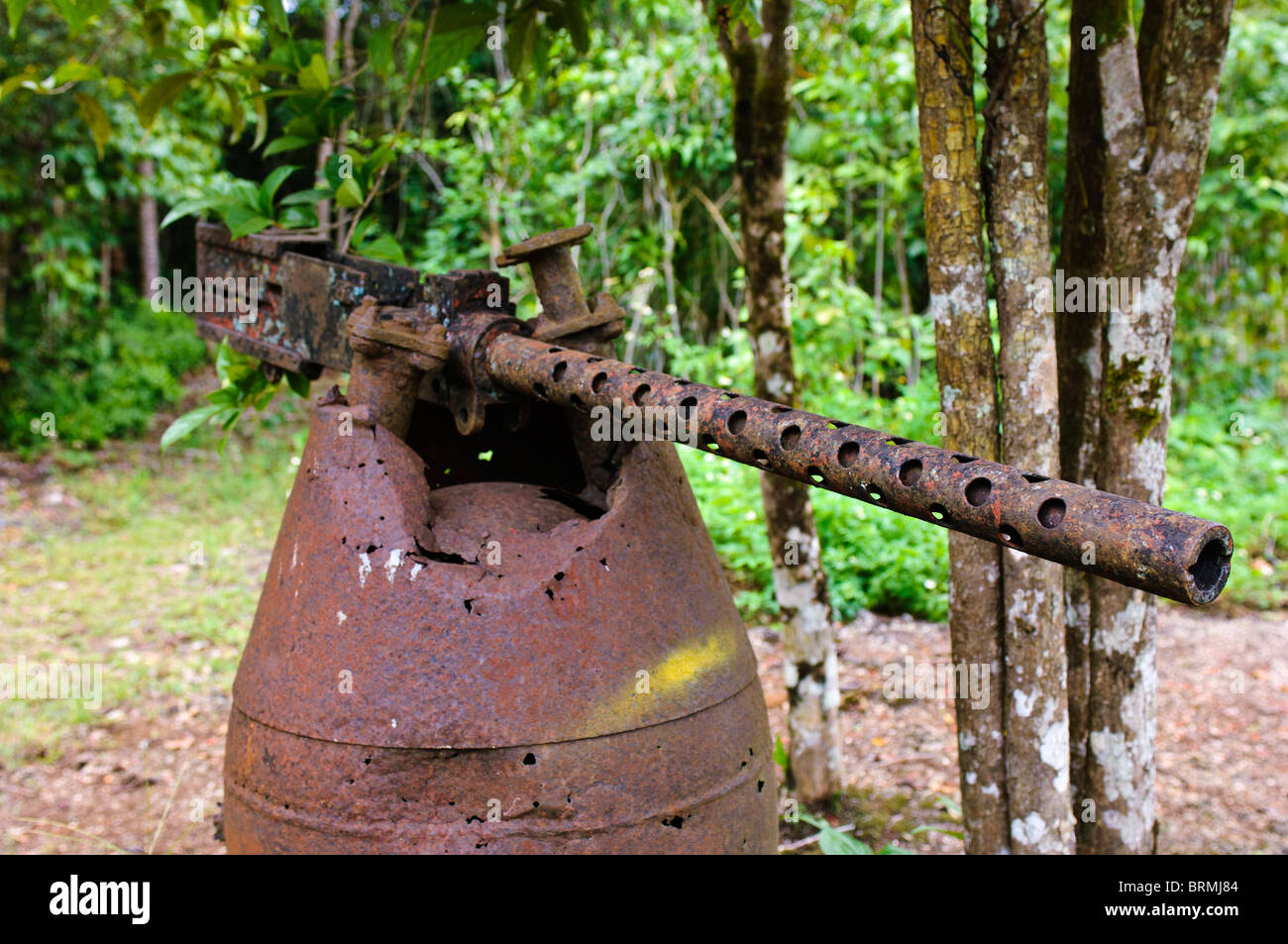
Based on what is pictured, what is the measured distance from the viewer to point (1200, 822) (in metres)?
3.88

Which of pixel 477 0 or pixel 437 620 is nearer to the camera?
pixel 437 620

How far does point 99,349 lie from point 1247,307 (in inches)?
388

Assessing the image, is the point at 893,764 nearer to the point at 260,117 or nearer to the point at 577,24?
the point at 577,24

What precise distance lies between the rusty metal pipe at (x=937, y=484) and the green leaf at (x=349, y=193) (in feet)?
3.00

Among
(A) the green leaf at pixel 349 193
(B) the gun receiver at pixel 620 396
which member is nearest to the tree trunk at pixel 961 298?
(B) the gun receiver at pixel 620 396

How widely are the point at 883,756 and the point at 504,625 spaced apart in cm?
305

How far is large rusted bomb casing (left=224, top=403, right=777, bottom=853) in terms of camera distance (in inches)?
67.4

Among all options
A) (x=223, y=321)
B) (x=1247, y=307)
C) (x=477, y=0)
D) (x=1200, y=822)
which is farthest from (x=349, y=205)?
(x=1247, y=307)

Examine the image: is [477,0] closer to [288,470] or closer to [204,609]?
[204,609]

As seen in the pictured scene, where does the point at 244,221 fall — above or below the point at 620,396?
above

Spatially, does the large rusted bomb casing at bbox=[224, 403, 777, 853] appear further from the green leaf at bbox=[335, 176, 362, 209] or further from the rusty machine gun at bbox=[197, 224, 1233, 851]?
the green leaf at bbox=[335, 176, 362, 209]

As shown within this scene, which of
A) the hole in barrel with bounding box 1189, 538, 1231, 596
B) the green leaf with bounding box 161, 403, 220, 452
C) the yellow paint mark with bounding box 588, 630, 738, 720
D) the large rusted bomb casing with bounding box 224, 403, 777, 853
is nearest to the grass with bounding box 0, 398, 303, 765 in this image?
the green leaf with bounding box 161, 403, 220, 452

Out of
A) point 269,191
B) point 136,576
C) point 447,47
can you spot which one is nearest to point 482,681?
point 269,191

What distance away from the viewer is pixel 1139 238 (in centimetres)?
226
